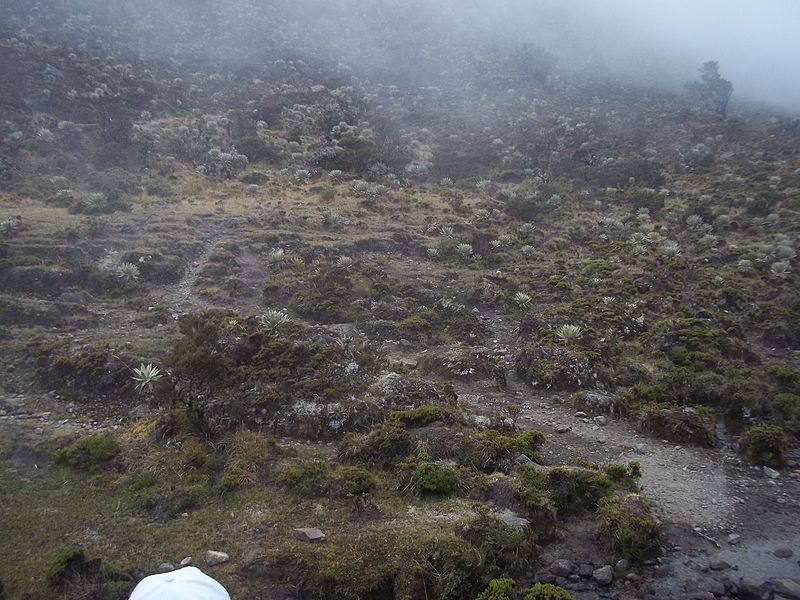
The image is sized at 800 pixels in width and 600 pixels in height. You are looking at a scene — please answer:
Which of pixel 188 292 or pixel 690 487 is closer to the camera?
pixel 690 487

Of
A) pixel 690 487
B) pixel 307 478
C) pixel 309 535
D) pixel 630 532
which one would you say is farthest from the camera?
pixel 690 487

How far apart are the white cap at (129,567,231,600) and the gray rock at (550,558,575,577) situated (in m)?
5.28

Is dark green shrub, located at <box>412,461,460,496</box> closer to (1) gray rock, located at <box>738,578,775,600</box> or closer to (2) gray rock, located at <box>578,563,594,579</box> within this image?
(2) gray rock, located at <box>578,563,594,579</box>

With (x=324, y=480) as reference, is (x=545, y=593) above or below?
above

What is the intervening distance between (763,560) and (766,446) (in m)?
3.47

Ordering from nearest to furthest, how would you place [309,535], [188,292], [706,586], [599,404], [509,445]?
[706,586]
[309,535]
[509,445]
[599,404]
[188,292]

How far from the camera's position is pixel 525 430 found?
12930mm

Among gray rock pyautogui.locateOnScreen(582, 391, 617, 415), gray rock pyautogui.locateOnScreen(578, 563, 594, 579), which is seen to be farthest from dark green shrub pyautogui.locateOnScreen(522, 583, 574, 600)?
gray rock pyautogui.locateOnScreen(582, 391, 617, 415)

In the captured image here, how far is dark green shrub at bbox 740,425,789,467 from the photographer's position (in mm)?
11438

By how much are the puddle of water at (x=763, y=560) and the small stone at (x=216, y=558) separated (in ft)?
26.4

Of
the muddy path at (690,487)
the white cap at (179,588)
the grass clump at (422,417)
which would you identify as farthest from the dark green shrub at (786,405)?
the white cap at (179,588)

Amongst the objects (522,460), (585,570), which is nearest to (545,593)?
(585,570)

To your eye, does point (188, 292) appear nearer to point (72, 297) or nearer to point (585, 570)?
point (72, 297)

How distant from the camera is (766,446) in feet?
37.8
